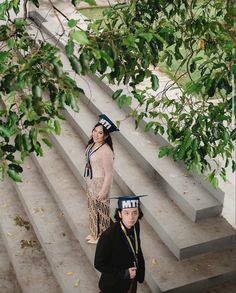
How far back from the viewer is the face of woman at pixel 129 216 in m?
5.00

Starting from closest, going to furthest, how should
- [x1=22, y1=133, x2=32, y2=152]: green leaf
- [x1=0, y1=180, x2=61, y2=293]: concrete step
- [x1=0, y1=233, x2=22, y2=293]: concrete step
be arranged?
[x1=22, y1=133, x2=32, y2=152]: green leaf < [x1=0, y1=180, x2=61, y2=293]: concrete step < [x1=0, y1=233, x2=22, y2=293]: concrete step

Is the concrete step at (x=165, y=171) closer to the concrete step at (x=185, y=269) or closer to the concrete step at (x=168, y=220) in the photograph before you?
the concrete step at (x=168, y=220)

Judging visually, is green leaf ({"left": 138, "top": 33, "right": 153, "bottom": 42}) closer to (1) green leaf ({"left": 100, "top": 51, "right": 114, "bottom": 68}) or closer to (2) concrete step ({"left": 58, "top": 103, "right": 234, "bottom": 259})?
(1) green leaf ({"left": 100, "top": 51, "right": 114, "bottom": 68})

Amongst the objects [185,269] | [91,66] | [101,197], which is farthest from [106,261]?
[91,66]

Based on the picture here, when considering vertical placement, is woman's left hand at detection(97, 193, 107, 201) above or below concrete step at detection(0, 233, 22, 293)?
above

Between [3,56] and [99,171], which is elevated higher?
[3,56]

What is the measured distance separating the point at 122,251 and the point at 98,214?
57.7 inches

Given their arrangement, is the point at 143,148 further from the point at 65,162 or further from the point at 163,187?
the point at 65,162

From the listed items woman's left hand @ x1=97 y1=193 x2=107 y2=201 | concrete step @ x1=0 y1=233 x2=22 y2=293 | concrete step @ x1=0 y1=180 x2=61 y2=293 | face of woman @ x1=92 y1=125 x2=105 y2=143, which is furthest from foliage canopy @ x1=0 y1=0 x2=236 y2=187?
concrete step @ x1=0 y1=233 x2=22 y2=293

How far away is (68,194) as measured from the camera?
779 cm

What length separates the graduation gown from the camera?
507cm

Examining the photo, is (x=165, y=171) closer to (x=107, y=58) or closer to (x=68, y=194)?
(x=68, y=194)

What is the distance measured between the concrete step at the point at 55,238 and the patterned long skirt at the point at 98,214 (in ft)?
1.69

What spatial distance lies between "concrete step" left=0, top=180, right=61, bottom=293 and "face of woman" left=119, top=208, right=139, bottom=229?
2.13m
